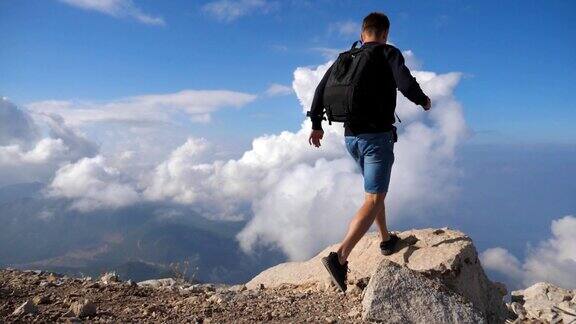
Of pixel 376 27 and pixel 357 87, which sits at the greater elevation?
pixel 376 27

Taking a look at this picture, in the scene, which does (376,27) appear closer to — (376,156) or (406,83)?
(406,83)

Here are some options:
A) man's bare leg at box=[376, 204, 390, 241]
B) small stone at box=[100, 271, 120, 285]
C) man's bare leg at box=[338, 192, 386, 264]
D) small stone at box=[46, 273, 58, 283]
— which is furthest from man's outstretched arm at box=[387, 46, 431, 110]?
small stone at box=[46, 273, 58, 283]

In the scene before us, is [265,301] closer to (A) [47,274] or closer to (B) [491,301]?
(B) [491,301]

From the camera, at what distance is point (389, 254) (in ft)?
22.8

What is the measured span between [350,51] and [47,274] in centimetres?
667

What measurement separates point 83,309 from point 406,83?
433cm

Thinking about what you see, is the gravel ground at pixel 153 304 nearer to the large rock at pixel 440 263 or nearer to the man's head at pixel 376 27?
the large rock at pixel 440 263

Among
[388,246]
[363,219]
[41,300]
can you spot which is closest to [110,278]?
[41,300]

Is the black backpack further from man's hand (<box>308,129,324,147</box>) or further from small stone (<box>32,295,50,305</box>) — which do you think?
small stone (<box>32,295,50,305</box>)

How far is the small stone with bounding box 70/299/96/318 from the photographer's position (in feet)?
14.8

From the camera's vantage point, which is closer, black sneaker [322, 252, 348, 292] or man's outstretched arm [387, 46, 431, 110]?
man's outstretched arm [387, 46, 431, 110]

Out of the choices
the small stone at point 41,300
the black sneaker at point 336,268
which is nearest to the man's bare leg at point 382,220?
the black sneaker at point 336,268

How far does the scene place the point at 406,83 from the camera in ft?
15.8

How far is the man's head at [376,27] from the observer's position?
17.5 ft
